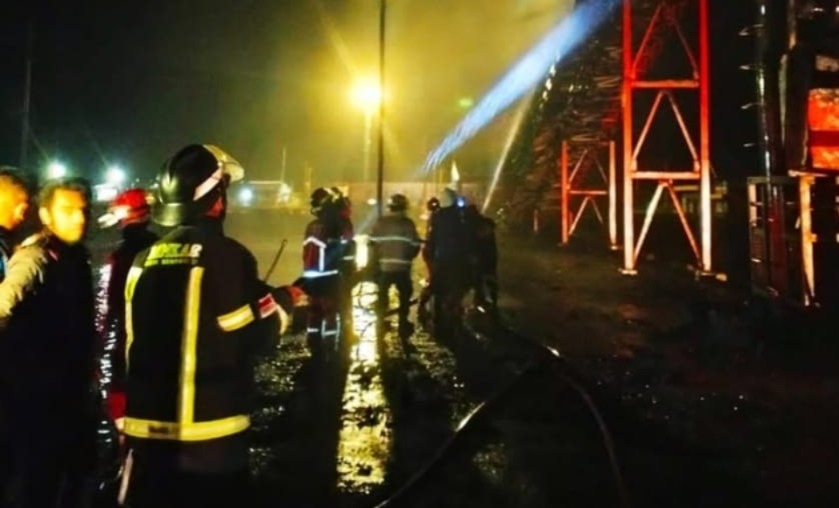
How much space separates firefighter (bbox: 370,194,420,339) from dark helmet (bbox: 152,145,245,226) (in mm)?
7824

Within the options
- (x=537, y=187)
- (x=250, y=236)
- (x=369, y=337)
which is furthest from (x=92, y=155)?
(x=369, y=337)

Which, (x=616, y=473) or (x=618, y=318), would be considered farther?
(x=618, y=318)

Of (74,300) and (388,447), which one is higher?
(74,300)

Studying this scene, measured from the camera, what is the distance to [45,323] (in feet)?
12.9

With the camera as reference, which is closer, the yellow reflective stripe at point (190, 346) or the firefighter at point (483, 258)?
the yellow reflective stripe at point (190, 346)

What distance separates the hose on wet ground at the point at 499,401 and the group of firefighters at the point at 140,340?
180 cm

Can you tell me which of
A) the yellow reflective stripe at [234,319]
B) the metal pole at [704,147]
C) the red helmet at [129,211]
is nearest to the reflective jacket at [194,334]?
the yellow reflective stripe at [234,319]

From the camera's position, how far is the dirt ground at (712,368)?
5.99 meters

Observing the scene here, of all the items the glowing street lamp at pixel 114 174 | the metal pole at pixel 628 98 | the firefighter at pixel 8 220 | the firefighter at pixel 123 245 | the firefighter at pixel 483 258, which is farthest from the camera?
the glowing street lamp at pixel 114 174

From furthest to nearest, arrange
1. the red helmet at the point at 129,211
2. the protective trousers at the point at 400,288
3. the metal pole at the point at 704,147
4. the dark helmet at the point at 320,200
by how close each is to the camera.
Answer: the metal pole at the point at 704,147 → the protective trousers at the point at 400,288 → the dark helmet at the point at 320,200 → the red helmet at the point at 129,211

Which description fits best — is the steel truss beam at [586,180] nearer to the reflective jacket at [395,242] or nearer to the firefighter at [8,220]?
the reflective jacket at [395,242]

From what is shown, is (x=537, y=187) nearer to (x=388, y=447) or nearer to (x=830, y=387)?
(x=830, y=387)

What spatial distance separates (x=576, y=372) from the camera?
345 inches

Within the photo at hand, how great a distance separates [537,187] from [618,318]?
48.7ft
